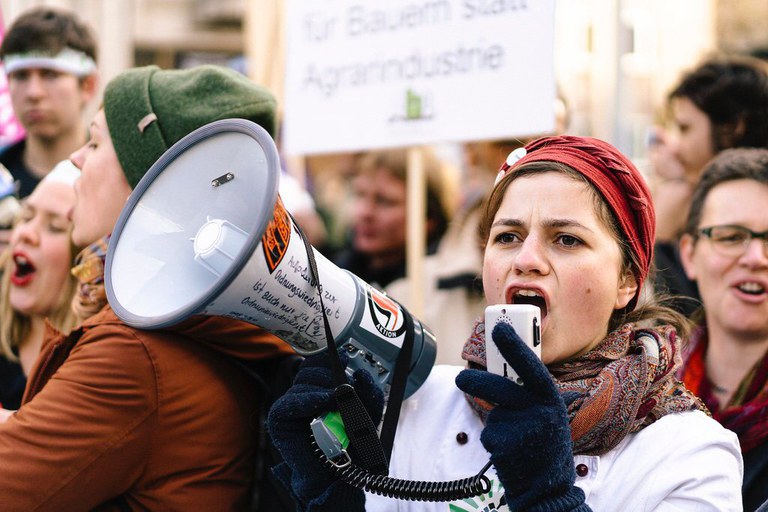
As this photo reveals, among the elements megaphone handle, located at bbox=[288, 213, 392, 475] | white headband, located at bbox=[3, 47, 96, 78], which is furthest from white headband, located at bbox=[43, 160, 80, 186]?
megaphone handle, located at bbox=[288, 213, 392, 475]

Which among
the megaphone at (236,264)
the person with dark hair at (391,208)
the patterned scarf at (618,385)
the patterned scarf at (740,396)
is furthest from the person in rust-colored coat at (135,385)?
the person with dark hair at (391,208)

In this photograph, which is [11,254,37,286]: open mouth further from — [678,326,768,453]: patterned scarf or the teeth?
the teeth

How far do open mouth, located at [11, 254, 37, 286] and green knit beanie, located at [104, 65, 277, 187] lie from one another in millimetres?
920

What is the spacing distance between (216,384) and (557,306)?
798 mm

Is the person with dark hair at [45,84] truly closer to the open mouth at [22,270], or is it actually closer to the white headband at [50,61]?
the white headband at [50,61]

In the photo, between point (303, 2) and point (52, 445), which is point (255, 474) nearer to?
point (52, 445)

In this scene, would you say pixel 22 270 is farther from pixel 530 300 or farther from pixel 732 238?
pixel 732 238

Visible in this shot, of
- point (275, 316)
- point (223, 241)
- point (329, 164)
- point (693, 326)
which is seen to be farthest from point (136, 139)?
point (329, 164)

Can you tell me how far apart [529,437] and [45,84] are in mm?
3485

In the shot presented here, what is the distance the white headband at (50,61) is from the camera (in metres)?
4.38

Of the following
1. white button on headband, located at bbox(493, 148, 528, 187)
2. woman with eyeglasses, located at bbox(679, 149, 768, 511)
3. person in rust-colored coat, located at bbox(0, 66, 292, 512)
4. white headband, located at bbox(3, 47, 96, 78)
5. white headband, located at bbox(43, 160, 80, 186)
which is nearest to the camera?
person in rust-colored coat, located at bbox(0, 66, 292, 512)

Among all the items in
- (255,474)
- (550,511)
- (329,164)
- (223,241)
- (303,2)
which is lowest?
(329,164)

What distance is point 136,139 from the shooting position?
2.33m

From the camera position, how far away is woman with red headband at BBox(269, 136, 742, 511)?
5.55 feet
